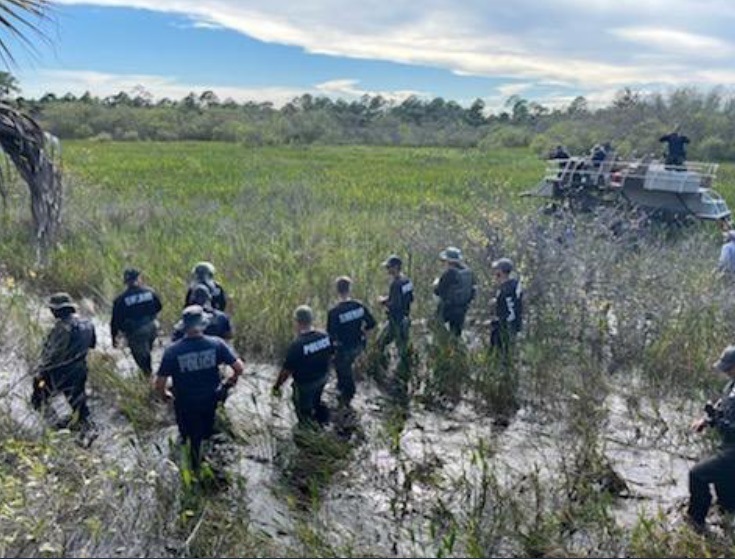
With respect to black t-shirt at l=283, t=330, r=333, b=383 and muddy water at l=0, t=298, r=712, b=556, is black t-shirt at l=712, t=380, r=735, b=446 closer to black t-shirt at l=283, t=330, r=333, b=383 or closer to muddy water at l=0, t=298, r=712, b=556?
muddy water at l=0, t=298, r=712, b=556

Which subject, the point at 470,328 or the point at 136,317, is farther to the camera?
the point at 470,328

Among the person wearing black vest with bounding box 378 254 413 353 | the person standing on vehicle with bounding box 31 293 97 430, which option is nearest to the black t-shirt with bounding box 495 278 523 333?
the person wearing black vest with bounding box 378 254 413 353

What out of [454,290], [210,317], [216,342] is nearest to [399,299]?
[454,290]

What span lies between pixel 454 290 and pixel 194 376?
13.7 feet

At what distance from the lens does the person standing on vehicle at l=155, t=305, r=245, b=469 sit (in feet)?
21.9

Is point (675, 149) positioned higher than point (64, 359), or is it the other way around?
point (675, 149)

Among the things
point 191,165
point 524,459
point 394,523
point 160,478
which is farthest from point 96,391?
point 191,165

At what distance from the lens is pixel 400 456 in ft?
23.9

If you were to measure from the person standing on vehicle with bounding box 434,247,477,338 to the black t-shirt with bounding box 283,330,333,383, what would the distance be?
8.92 feet

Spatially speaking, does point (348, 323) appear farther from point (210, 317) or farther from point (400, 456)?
point (400, 456)

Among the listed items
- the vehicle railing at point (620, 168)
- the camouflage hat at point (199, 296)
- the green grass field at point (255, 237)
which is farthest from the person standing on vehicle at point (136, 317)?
the vehicle railing at point (620, 168)

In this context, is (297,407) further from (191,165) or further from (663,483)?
(191,165)

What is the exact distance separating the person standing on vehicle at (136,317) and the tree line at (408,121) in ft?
86.7

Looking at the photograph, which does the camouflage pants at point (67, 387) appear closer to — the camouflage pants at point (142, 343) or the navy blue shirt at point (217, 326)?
the camouflage pants at point (142, 343)
